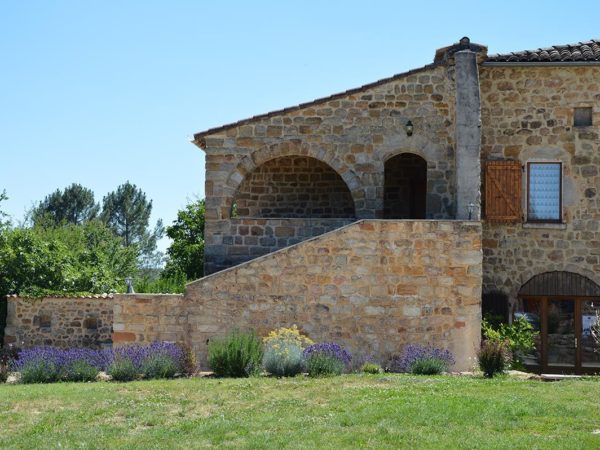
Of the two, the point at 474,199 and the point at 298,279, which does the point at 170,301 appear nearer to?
the point at 298,279

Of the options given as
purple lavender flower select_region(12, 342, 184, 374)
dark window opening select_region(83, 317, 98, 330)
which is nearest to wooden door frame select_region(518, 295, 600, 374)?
purple lavender flower select_region(12, 342, 184, 374)

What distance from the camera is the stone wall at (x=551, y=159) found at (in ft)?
68.8

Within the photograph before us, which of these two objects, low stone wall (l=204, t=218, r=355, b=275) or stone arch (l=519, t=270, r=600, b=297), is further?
low stone wall (l=204, t=218, r=355, b=275)

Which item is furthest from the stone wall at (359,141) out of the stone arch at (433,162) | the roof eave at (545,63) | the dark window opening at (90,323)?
the dark window opening at (90,323)

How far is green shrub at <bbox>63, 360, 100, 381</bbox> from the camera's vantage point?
16547mm

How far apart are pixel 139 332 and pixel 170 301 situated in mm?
806

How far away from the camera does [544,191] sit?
2123 centimetres

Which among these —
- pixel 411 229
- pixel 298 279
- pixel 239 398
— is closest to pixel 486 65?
pixel 411 229

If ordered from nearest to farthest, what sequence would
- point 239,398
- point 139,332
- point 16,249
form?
point 239,398, point 139,332, point 16,249

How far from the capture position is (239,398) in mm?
13953

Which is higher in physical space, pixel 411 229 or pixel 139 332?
pixel 411 229

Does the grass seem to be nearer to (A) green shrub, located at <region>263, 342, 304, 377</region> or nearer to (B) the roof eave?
(A) green shrub, located at <region>263, 342, 304, 377</region>

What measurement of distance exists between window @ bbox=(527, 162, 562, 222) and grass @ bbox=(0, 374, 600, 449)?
20.5ft

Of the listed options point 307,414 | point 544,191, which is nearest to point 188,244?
point 544,191
